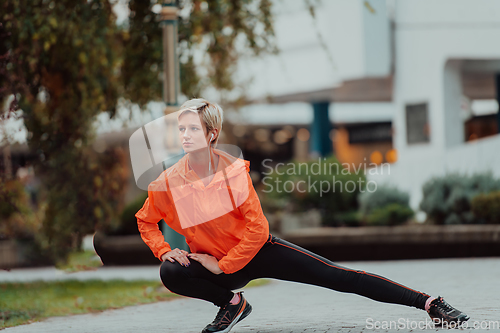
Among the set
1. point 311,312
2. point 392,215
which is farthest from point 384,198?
point 311,312

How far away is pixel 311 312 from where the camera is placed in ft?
17.8

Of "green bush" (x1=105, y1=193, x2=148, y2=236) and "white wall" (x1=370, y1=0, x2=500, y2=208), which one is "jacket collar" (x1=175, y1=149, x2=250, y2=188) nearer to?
"green bush" (x1=105, y1=193, x2=148, y2=236)

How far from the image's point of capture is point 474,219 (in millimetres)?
10227

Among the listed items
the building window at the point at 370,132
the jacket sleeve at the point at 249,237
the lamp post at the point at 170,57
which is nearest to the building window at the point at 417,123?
the lamp post at the point at 170,57

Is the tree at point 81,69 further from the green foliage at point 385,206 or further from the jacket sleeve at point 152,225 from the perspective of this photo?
the green foliage at point 385,206

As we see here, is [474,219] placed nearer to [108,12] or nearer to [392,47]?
[108,12]

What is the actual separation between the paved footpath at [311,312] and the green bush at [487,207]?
1.98m

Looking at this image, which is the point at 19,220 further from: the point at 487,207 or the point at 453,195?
the point at 487,207

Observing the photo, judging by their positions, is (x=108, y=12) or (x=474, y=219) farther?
(x=474, y=219)

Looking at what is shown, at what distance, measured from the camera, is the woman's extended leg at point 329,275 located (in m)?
4.02

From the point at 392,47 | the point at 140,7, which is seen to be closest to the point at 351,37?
the point at 392,47

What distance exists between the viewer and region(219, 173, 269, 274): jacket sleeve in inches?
150

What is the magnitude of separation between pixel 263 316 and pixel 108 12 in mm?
4875

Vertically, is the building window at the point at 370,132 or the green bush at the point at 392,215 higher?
the building window at the point at 370,132
